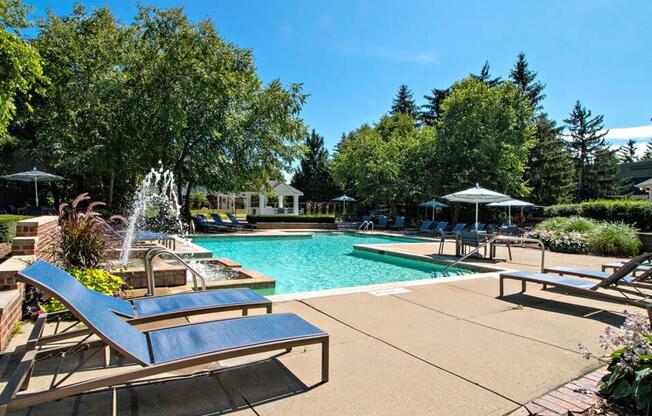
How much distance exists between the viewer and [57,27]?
1948 centimetres

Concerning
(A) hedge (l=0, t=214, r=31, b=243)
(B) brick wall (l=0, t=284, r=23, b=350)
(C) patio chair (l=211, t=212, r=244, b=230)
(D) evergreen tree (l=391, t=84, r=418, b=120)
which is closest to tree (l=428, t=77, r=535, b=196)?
(C) patio chair (l=211, t=212, r=244, b=230)

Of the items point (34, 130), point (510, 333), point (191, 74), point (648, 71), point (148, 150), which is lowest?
point (510, 333)

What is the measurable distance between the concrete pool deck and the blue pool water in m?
4.23

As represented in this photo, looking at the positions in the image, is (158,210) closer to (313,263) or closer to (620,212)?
(313,263)

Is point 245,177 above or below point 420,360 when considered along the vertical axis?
above

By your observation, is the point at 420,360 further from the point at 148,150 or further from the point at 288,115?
the point at 288,115

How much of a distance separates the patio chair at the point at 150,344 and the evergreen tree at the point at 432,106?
1707 inches

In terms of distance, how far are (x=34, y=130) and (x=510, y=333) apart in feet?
83.1

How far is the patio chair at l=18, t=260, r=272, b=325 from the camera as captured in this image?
253 cm

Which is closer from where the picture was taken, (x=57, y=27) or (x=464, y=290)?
(x=464, y=290)

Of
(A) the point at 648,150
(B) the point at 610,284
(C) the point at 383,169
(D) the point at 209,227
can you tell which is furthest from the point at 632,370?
(A) the point at 648,150

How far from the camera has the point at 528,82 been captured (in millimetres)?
36906

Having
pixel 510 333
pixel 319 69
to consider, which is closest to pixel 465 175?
pixel 319 69

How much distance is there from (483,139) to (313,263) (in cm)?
1547
